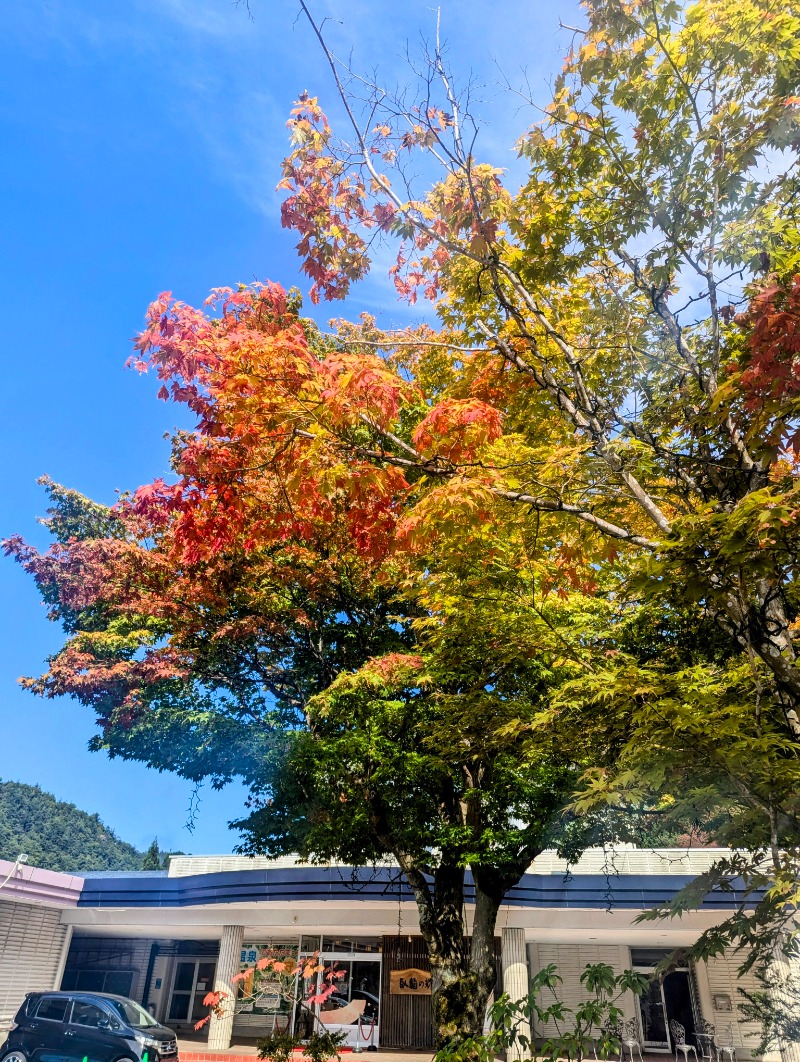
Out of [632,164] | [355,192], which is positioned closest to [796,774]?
[632,164]

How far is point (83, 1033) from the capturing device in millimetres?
10930

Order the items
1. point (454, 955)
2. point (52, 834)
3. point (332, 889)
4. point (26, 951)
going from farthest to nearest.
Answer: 1. point (52, 834)
2. point (26, 951)
3. point (332, 889)
4. point (454, 955)

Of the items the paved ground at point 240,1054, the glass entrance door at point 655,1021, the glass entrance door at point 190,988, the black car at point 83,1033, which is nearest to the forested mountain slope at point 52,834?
the glass entrance door at point 190,988

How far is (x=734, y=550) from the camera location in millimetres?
2904

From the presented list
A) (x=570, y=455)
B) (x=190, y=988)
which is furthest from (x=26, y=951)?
(x=570, y=455)

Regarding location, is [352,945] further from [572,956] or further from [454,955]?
[454,955]

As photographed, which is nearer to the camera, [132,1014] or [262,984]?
[132,1014]

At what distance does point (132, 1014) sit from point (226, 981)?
162 inches

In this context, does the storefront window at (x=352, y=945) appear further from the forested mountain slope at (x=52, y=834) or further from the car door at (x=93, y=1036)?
the forested mountain slope at (x=52, y=834)

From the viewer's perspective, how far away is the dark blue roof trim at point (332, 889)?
13.8 m

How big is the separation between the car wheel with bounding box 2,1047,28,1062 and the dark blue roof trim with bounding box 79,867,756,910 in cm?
500

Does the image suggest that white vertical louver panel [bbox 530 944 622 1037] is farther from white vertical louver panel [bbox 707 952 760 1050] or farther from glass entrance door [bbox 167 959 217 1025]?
glass entrance door [bbox 167 959 217 1025]

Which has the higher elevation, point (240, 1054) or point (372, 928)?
point (372, 928)

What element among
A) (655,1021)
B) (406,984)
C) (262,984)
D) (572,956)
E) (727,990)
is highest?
(572,956)
